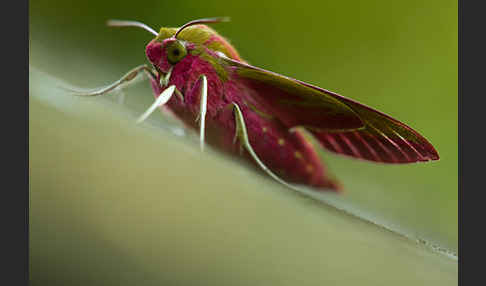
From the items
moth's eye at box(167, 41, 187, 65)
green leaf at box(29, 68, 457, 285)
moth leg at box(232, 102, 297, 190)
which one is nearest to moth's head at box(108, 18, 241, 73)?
moth's eye at box(167, 41, 187, 65)

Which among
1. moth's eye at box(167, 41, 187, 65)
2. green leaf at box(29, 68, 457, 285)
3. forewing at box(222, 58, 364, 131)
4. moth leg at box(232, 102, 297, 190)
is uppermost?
moth's eye at box(167, 41, 187, 65)

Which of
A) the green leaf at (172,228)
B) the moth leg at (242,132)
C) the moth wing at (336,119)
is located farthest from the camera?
the moth leg at (242,132)

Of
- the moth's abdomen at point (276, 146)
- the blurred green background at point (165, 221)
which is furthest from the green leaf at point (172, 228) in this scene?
the moth's abdomen at point (276, 146)

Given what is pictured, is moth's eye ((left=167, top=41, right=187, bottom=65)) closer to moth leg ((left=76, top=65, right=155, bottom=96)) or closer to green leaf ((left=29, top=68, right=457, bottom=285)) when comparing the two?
moth leg ((left=76, top=65, right=155, bottom=96))

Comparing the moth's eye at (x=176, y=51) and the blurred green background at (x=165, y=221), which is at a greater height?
the moth's eye at (x=176, y=51)

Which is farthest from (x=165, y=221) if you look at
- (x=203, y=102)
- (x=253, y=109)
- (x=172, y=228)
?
(x=253, y=109)

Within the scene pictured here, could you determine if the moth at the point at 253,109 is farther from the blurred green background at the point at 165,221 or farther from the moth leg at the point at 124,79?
Answer: the blurred green background at the point at 165,221

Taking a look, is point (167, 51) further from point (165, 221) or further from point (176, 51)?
point (165, 221)
